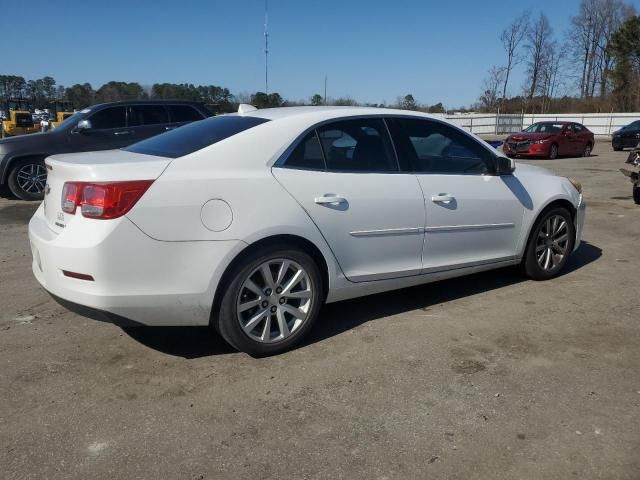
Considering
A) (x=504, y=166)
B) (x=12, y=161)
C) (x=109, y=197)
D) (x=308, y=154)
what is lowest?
(x=12, y=161)

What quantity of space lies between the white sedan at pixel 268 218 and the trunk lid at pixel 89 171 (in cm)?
1

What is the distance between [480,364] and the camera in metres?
3.58

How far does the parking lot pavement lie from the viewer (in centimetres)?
260

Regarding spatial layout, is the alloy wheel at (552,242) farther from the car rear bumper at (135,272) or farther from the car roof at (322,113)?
the car rear bumper at (135,272)

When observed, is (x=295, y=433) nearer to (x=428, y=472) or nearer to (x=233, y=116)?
(x=428, y=472)

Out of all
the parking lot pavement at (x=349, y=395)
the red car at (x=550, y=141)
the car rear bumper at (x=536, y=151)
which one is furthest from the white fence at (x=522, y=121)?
the parking lot pavement at (x=349, y=395)

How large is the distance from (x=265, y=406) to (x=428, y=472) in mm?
964

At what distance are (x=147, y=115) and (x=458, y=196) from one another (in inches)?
307

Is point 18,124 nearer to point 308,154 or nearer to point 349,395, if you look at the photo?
point 308,154

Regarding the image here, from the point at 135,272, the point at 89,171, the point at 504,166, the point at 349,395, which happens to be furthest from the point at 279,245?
the point at 504,166

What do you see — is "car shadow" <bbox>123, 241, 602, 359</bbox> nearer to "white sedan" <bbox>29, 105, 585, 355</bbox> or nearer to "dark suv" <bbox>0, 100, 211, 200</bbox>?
"white sedan" <bbox>29, 105, 585, 355</bbox>

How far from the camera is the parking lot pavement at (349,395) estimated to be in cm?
260

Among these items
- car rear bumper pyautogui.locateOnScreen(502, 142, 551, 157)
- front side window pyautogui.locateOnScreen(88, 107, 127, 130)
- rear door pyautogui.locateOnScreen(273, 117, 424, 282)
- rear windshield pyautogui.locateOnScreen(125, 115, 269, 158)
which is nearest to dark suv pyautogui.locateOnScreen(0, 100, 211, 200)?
front side window pyautogui.locateOnScreen(88, 107, 127, 130)

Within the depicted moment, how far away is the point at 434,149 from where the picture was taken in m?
4.50
